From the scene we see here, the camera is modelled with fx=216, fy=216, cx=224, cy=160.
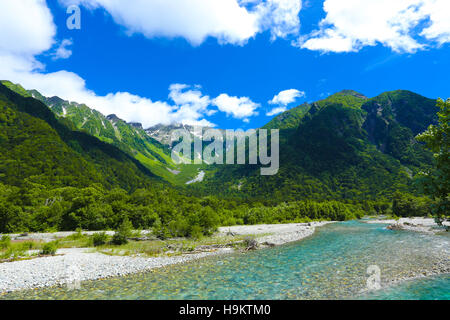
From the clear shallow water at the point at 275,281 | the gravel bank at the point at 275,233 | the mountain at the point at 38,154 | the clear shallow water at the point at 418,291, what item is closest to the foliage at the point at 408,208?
the gravel bank at the point at 275,233

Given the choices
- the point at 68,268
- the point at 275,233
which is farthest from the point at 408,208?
the point at 68,268

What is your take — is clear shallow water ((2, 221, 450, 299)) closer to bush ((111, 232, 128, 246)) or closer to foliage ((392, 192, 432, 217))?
bush ((111, 232, 128, 246))

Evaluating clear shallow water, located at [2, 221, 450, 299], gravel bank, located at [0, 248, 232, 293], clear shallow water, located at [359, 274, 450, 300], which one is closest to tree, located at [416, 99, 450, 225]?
clear shallow water, located at [359, 274, 450, 300]

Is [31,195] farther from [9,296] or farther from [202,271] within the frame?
[202,271]

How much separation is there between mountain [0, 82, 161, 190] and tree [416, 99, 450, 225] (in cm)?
10926

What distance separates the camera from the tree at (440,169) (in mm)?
11320

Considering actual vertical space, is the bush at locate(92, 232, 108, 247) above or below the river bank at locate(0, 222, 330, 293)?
below

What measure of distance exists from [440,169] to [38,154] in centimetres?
13525

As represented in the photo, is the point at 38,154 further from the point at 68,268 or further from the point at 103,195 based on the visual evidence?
the point at 68,268

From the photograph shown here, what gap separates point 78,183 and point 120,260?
92.2m

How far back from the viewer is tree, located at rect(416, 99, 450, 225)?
1132cm

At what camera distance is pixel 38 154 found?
102438mm

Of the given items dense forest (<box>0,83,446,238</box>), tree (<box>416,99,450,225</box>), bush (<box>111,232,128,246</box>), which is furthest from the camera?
dense forest (<box>0,83,446,238</box>)
